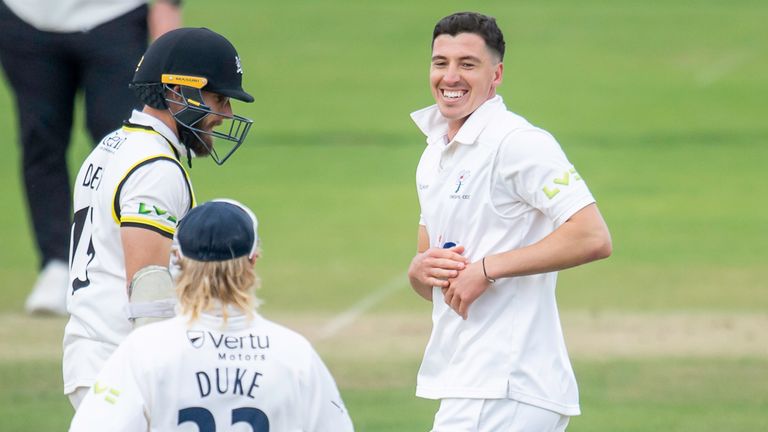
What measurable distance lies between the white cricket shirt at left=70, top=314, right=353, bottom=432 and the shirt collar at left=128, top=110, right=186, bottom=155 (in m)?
1.07

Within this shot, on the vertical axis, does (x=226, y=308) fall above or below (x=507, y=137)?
below

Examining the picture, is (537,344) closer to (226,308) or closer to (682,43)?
(226,308)

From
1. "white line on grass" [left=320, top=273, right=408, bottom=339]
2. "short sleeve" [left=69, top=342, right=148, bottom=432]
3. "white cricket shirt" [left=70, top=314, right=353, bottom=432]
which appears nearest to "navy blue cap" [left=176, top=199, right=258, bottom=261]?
"white cricket shirt" [left=70, top=314, right=353, bottom=432]

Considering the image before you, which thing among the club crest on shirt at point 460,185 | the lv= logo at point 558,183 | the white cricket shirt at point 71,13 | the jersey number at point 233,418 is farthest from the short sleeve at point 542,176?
the white cricket shirt at point 71,13

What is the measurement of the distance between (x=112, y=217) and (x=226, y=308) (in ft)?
3.02

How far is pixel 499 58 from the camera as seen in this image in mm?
5258

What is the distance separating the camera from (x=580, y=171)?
1727 cm

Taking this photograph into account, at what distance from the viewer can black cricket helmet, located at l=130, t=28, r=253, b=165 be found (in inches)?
197

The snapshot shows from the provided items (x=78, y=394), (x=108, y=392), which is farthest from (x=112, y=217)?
(x=108, y=392)

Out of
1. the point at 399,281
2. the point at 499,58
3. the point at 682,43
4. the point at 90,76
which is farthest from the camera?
the point at 682,43

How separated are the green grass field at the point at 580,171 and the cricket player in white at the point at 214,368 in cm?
374

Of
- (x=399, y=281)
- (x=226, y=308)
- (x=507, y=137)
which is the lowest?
(x=399, y=281)

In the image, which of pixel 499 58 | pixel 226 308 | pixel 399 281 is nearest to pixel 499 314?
pixel 499 58

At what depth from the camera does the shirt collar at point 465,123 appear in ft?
16.8
